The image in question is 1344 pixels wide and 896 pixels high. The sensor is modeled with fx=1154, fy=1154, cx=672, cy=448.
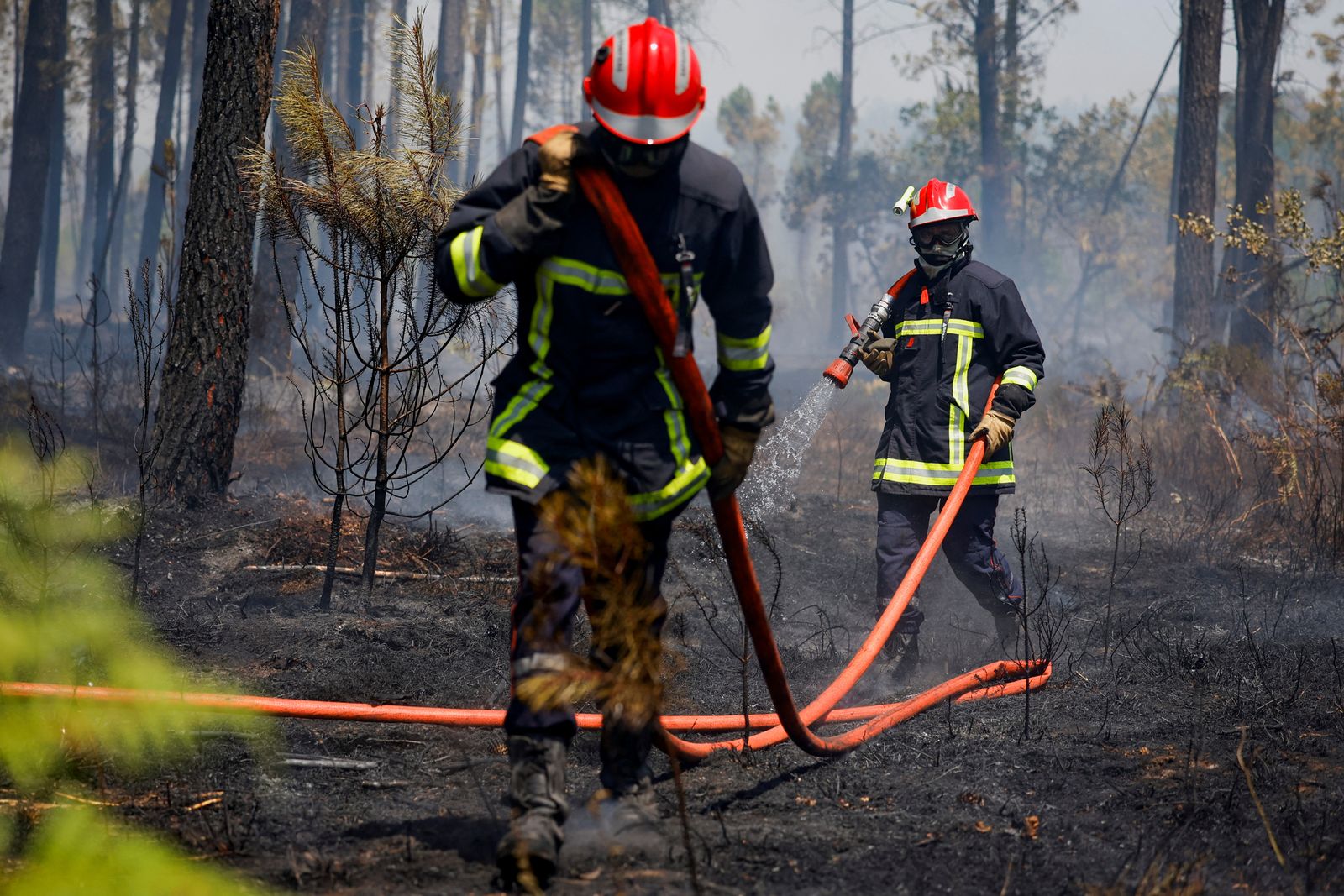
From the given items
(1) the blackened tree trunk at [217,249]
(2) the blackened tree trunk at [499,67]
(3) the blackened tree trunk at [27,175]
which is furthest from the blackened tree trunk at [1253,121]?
(2) the blackened tree trunk at [499,67]

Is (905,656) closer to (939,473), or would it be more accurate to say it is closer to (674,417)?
(939,473)

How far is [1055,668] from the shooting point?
199 inches

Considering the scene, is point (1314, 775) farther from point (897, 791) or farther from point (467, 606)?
point (467, 606)

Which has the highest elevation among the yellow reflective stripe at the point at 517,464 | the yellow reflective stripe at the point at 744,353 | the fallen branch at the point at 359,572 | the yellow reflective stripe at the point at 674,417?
the yellow reflective stripe at the point at 744,353

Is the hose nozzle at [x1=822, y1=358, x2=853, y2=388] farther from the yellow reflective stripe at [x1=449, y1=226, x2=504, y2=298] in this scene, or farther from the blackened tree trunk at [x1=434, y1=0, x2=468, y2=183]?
the blackened tree trunk at [x1=434, y1=0, x2=468, y2=183]

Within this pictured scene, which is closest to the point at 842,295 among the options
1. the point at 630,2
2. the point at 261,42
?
the point at 630,2

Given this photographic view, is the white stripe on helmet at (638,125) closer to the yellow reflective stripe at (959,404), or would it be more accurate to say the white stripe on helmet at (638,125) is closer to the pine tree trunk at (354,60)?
the yellow reflective stripe at (959,404)

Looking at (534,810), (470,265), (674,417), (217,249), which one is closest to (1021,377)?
(674,417)

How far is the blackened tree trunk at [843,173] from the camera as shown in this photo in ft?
134

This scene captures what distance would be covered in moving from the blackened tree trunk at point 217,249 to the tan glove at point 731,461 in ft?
14.1

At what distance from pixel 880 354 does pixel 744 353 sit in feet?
7.76

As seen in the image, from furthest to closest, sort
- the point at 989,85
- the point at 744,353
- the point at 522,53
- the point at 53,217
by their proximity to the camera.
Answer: the point at 522,53 < the point at 53,217 < the point at 989,85 < the point at 744,353

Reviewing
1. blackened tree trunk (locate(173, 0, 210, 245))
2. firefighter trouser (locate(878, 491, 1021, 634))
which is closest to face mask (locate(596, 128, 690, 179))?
firefighter trouser (locate(878, 491, 1021, 634))

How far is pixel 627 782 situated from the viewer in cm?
294
